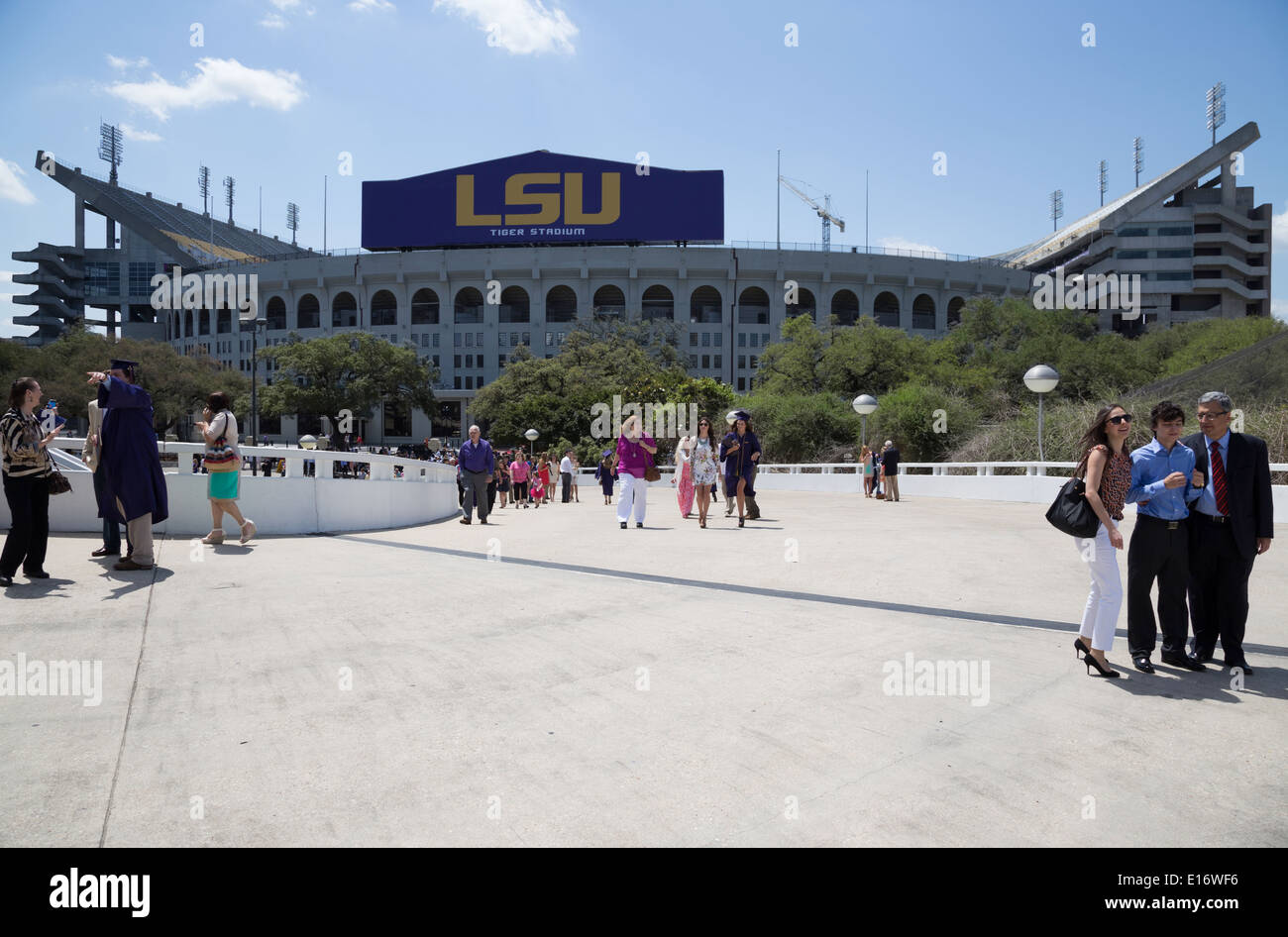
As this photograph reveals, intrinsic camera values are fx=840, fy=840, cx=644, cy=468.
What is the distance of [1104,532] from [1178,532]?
0.47m

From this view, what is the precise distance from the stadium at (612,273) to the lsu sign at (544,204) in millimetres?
129

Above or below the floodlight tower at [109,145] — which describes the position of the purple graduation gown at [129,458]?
below

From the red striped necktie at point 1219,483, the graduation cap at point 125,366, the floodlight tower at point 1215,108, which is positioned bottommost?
the red striped necktie at point 1219,483

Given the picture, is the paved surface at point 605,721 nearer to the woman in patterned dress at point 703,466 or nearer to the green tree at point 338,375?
the woman in patterned dress at point 703,466

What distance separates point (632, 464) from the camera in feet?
45.0

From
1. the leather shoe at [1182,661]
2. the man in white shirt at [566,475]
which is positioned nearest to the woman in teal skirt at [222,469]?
the leather shoe at [1182,661]

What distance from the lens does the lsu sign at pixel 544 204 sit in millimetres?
75438

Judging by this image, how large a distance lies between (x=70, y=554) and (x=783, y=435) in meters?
32.6

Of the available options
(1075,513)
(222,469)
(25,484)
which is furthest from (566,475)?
(1075,513)

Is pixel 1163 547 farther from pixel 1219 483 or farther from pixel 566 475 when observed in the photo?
pixel 566 475
